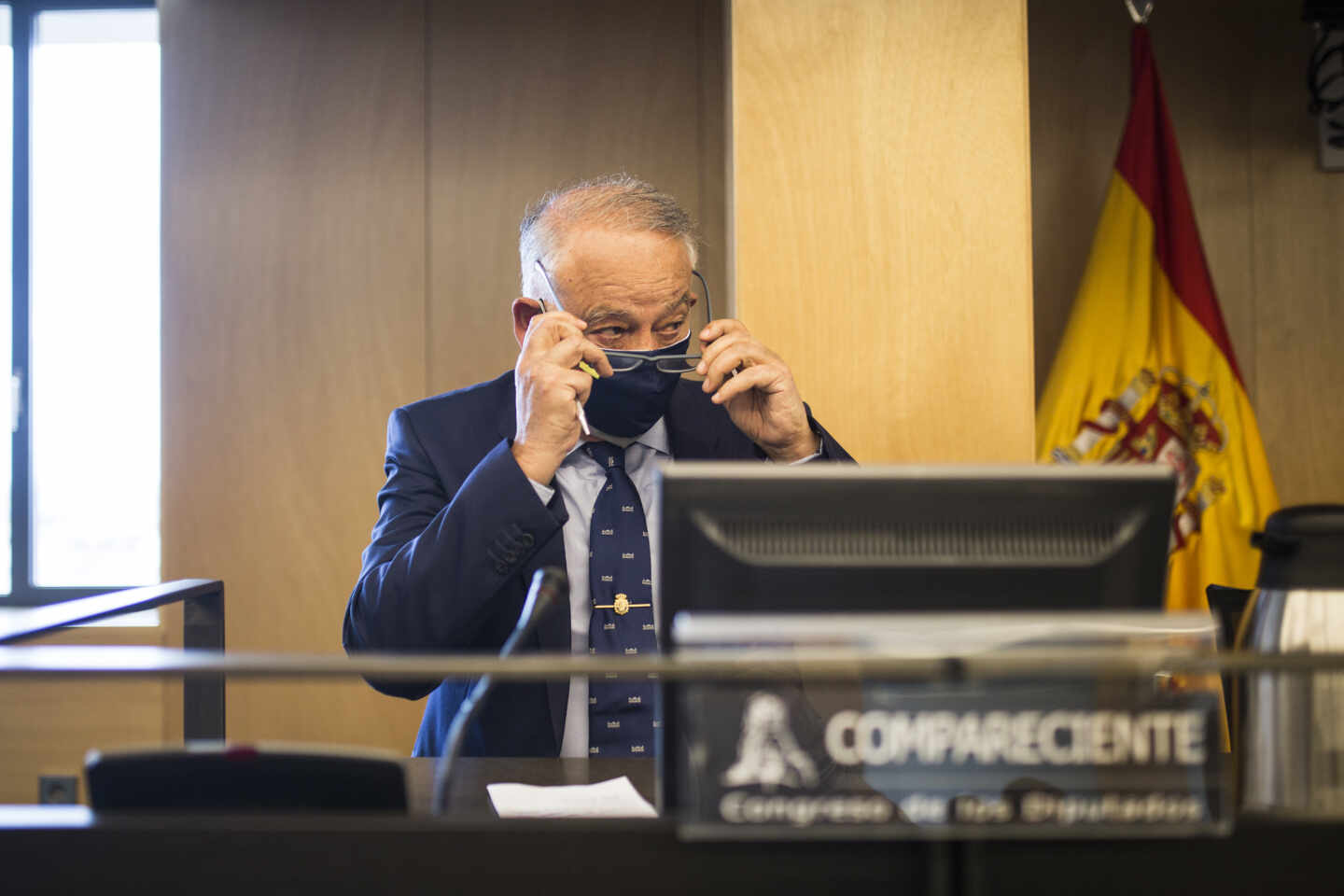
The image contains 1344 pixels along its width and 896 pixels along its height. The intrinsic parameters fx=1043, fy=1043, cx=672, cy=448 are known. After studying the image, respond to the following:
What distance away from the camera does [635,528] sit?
1.56m

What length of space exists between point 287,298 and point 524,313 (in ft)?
4.68

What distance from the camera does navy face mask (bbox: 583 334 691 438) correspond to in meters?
1.52

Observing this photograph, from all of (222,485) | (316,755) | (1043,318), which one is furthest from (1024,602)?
(222,485)

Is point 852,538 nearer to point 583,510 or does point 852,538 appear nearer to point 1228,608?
point 1228,608

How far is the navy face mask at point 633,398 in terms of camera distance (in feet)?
4.98

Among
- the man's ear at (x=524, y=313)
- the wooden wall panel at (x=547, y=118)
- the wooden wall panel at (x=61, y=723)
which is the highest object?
the wooden wall panel at (x=547, y=118)

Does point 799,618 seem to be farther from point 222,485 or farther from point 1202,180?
point 1202,180

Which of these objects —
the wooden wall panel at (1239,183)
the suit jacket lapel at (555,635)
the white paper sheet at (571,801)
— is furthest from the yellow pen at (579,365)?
the wooden wall panel at (1239,183)

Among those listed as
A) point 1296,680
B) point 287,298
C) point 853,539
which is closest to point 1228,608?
point 1296,680

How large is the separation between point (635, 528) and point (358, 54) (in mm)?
1929

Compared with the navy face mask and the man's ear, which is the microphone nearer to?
the navy face mask

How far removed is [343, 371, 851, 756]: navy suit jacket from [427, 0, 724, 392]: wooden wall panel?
1.18m

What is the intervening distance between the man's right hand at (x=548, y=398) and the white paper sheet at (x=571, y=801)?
403 mm

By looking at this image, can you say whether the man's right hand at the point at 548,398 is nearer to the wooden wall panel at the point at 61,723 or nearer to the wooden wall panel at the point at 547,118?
the wooden wall panel at the point at 547,118
